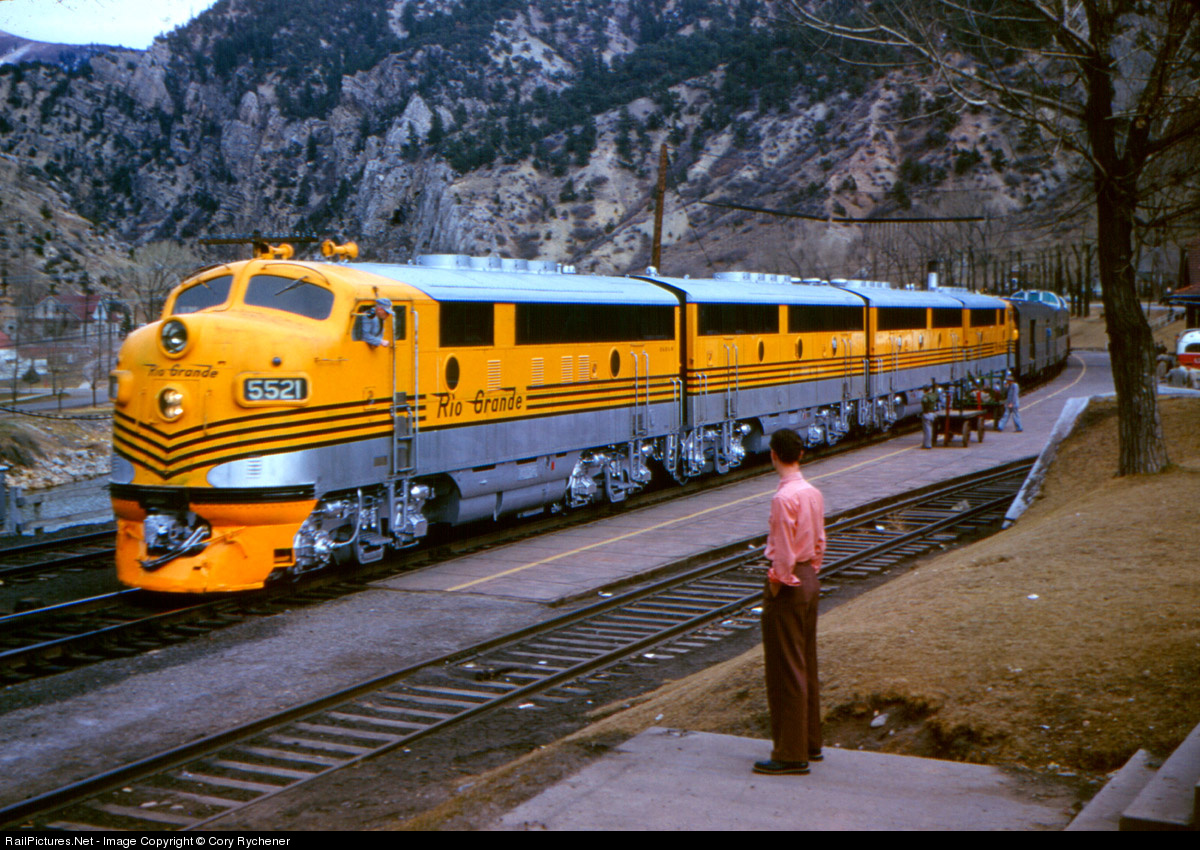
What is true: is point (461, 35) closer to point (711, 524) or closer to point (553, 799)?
point (711, 524)

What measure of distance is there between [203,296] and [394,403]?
2.70m

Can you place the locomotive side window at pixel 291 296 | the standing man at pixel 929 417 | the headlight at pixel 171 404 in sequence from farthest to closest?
the standing man at pixel 929 417, the locomotive side window at pixel 291 296, the headlight at pixel 171 404

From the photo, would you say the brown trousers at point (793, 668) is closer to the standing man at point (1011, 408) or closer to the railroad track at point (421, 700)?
the railroad track at point (421, 700)

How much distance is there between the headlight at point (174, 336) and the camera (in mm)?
12820

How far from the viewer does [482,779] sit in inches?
285

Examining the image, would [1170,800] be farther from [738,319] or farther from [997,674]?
[738,319]

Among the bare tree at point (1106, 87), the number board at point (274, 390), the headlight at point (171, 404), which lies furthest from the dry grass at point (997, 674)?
the headlight at point (171, 404)

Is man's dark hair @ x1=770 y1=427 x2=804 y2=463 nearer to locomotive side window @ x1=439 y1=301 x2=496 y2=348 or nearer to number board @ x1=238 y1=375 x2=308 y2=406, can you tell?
number board @ x1=238 y1=375 x2=308 y2=406

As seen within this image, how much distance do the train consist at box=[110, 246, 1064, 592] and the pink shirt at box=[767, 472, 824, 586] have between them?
24.9ft

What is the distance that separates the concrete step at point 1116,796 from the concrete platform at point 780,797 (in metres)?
0.18

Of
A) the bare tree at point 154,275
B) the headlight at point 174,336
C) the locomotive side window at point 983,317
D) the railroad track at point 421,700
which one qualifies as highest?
the bare tree at point 154,275

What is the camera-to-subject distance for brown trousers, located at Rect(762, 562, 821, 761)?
6.70 metres

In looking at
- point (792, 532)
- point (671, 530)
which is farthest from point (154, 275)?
point (792, 532)

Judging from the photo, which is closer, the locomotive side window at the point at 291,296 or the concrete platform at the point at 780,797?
the concrete platform at the point at 780,797
